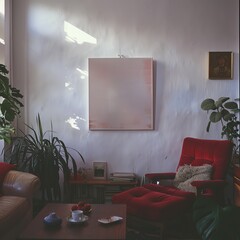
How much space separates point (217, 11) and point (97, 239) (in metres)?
3.18

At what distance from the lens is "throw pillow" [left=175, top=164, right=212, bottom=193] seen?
3.38 metres

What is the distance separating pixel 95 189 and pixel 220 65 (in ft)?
7.17

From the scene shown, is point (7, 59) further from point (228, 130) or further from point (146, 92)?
point (228, 130)

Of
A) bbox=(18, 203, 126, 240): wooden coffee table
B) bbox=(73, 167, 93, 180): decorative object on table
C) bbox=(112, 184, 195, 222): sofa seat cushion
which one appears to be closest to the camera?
bbox=(18, 203, 126, 240): wooden coffee table

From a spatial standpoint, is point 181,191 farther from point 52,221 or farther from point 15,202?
point 15,202

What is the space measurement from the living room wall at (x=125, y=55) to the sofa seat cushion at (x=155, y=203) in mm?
892

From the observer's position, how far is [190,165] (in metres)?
3.60

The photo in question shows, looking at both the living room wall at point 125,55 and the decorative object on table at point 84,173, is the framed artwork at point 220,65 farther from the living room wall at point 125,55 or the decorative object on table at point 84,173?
the decorative object on table at point 84,173

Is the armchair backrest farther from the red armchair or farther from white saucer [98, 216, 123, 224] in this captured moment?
white saucer [98, 216, 123, 224]

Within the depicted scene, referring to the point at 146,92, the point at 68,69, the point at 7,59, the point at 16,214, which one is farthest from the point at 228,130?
the point at 7,59

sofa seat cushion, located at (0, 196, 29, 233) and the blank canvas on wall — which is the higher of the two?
the blank canvas on wall

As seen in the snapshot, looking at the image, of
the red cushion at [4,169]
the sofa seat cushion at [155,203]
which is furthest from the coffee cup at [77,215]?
the red cushion at [4,169]

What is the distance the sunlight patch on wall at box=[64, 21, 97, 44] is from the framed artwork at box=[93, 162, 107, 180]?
156cm

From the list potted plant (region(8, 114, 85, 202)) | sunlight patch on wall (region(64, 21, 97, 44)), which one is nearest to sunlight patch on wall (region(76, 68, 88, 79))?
sunlight patch on wall (region(64, 21, 97, 44))
